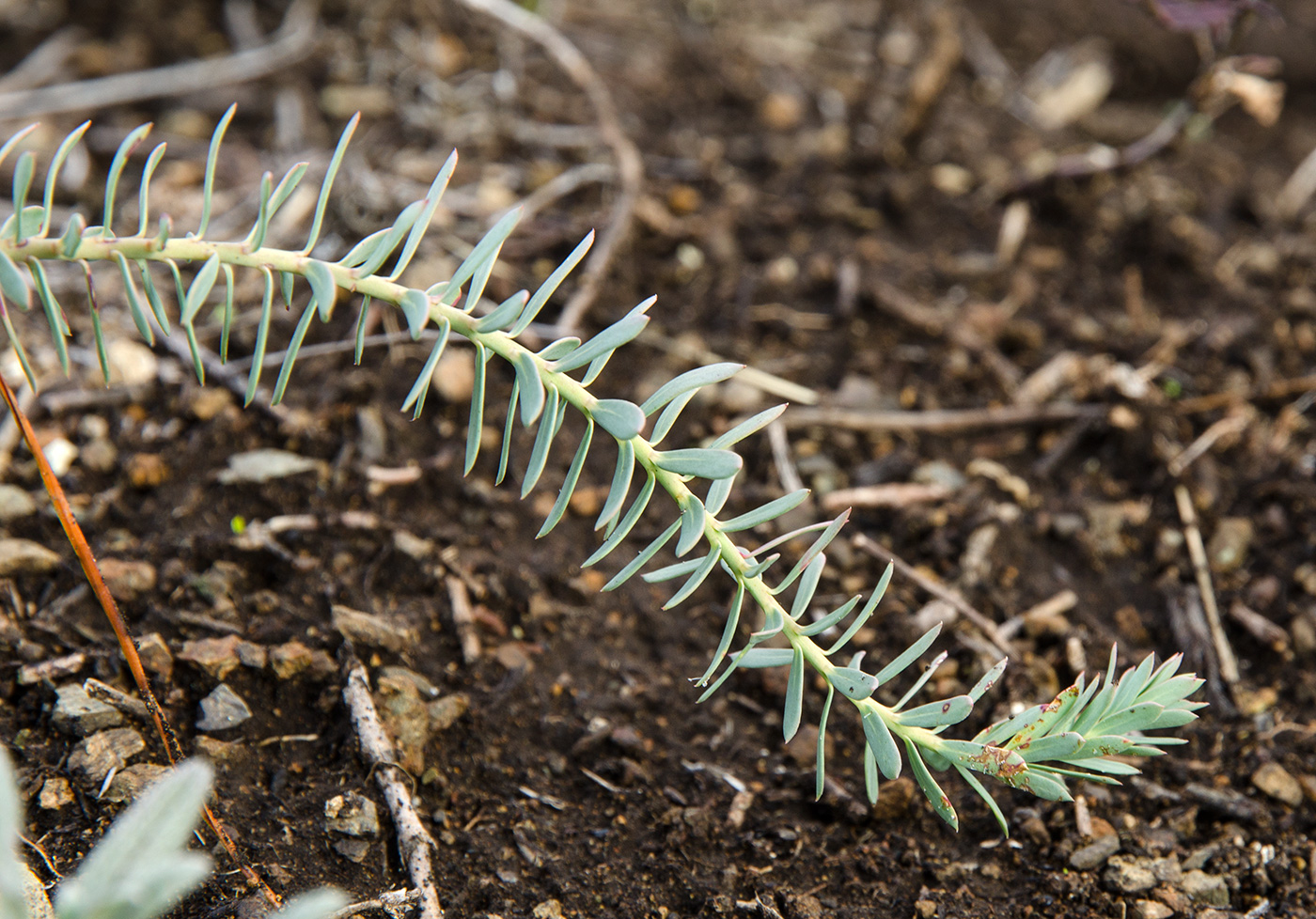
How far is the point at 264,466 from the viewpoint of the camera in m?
1.91

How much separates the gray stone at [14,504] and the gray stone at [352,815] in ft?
2.80

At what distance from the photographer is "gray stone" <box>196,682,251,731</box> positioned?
4.80 ft

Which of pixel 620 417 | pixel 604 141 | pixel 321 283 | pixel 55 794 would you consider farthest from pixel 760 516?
pixel 604 141

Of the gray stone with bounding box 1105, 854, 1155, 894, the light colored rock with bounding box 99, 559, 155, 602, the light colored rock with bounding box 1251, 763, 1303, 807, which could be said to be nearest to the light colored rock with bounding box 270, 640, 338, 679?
the light colored rock with bounding box 99, 559, 155, 602

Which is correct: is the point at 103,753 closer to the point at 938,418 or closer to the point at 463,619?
the point at 463,619

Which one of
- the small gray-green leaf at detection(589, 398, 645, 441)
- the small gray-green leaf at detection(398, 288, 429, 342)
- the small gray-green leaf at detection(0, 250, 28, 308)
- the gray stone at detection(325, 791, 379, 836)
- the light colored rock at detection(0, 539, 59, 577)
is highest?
the small gray-green leaf at detection(0, 250, 28, 308)

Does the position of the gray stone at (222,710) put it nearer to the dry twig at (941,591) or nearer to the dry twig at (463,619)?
the dry twig at (463,619)

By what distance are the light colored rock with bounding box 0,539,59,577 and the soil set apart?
26 mm

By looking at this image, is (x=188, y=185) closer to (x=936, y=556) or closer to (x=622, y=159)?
(x=622, y=159)

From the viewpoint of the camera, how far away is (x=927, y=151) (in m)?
3.04

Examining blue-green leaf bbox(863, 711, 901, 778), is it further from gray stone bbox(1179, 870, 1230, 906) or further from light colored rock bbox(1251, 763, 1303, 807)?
light colored rock bbox(1251, 763, 1303, 807)

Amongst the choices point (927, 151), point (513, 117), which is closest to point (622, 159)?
point (513, 117)

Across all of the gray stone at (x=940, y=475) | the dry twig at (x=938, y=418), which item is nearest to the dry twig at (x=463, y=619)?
the dry twig at (x=938, y=418)

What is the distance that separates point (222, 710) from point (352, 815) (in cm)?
28
